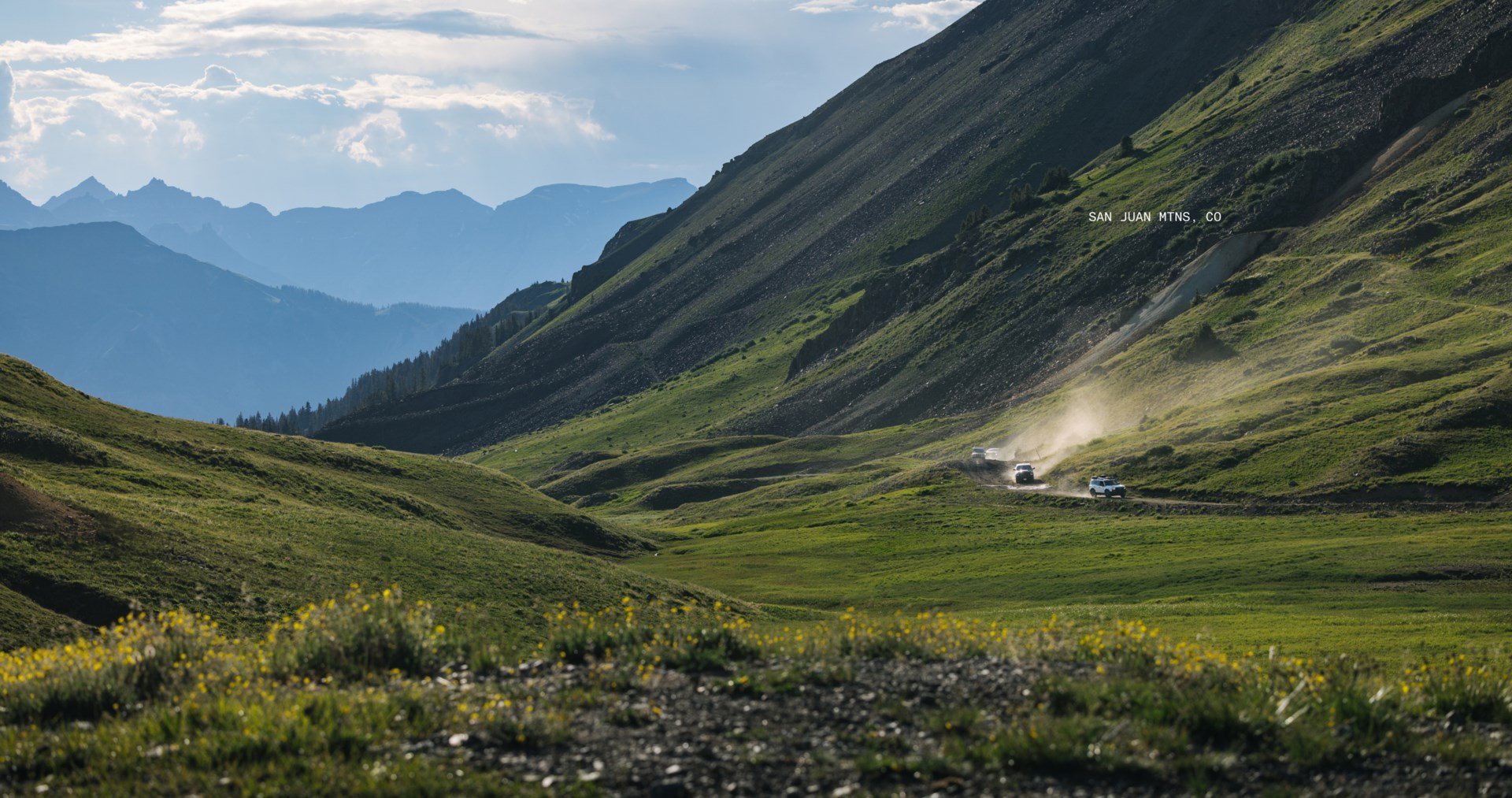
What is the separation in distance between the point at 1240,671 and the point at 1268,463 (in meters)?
71.2

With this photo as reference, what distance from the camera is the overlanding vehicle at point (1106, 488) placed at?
87062mm

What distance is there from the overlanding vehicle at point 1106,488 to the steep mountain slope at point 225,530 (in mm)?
41412

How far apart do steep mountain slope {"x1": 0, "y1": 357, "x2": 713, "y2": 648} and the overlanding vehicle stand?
41412 millimetres

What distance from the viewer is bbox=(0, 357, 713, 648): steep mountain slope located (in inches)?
1406

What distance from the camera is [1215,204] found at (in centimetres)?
16588

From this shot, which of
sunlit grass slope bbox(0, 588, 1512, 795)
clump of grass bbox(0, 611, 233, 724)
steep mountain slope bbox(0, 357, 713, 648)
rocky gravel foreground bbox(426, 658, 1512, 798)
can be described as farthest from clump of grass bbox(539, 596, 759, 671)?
steep mountain slope bbox(0, 357, 713, 648)

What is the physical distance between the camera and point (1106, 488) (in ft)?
288

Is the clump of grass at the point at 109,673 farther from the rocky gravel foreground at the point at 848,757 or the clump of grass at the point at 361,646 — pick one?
the rocky gravel foreground at the point at 848,757

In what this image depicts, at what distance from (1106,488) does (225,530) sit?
218ft

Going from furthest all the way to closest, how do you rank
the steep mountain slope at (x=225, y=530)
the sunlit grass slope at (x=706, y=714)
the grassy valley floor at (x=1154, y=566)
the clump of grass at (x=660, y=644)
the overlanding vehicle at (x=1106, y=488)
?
the overlanding vehicle at (x=1106, y=488) → the grassy valley floor at (x=1154, y=566) → the steep mountain slope at (x=225, y=530) → the clump of grass at (x=660, y=644) → the sunlit grass slope at (x=706, y=714)

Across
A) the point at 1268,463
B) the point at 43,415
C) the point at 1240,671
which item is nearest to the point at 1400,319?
the point at 1268,463

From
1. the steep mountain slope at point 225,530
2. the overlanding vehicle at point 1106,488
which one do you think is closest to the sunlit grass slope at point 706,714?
the steep mountain slope at point 225,530

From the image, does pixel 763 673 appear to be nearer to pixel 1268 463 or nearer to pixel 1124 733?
pixel 1124 733

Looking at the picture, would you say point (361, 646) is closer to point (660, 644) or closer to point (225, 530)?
point (660, 644)
